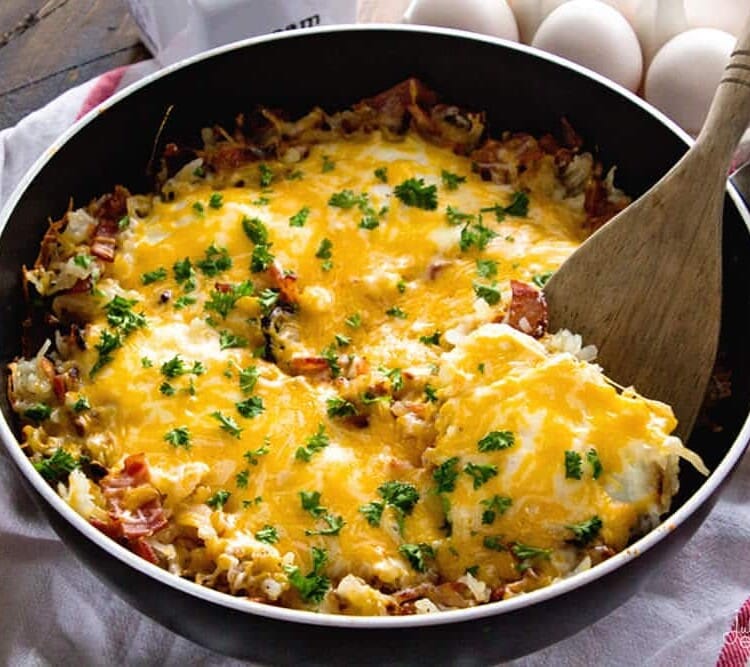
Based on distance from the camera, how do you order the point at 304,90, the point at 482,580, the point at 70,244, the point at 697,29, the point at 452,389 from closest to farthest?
the point at 482,580 < the point at 452,389 < the point at 70,244 < the point at 304,90 < the point at 697,29

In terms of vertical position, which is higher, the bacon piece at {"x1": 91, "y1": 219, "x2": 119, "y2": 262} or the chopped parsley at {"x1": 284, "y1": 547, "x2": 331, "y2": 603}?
the bacon piece at {"x1": 91, "y1": 219, "x2": 119, "y2": 262}

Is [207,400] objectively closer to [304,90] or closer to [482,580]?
[482,580]

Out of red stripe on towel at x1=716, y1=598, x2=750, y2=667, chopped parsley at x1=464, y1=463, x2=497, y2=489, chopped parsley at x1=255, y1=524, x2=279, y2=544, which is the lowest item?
red stripe on towel at x1=716, y1=598, x2=750, y2=667

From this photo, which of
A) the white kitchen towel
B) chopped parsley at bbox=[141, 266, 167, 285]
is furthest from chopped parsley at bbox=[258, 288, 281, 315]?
the white kitchen towel

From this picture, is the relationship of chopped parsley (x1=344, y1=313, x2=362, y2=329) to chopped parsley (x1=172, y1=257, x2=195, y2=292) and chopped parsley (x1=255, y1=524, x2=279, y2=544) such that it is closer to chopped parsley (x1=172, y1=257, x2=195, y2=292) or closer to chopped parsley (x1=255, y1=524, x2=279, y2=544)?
chopped parsley (x1=172, y1=257, x2=195, y2=292)

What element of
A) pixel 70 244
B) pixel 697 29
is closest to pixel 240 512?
pixel 70 244

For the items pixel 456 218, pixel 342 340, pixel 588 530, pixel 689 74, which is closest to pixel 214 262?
pixel 342 340
